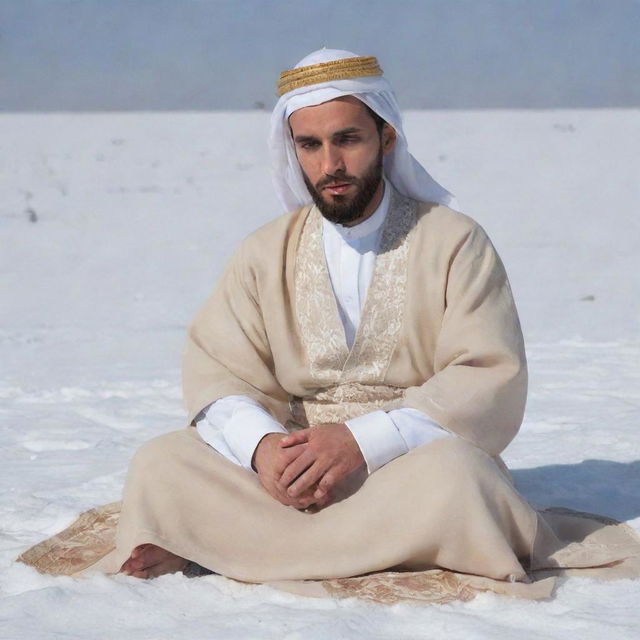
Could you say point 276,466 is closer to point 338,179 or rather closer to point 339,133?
point 338,179

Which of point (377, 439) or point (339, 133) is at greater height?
point (339, 133)

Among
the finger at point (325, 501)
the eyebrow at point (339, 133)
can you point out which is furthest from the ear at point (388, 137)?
the finger at point (325, 501)

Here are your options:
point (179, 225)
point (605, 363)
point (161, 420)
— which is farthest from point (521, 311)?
point (179, 225)

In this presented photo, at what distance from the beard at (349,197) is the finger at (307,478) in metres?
0.68

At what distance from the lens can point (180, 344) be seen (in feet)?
24.2

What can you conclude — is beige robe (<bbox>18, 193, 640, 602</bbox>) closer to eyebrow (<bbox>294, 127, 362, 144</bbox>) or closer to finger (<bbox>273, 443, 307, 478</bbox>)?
finger (<bbox>273, 443, 307, 478</bbox>)

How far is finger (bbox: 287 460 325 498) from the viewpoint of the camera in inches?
119

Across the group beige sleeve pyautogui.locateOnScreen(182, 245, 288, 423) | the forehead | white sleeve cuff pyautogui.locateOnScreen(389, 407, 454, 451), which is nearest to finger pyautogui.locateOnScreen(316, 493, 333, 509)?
white sleeve cuff pyautogui.locateOnScreen(389, 407, 454, 451)

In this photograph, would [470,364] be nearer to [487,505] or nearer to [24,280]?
[487,505]

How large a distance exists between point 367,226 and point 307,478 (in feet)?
2.46

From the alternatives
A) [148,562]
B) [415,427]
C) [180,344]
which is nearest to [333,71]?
[415,427]

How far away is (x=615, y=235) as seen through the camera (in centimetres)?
1270

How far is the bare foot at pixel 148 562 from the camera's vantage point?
123 inches

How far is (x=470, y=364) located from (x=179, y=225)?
11.4 meters
